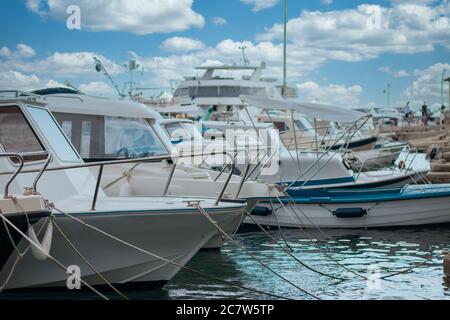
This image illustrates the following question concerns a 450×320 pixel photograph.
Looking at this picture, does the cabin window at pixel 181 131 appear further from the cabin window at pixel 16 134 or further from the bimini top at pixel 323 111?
the cabin window at pixel 16 134

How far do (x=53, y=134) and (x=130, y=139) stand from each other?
11.2 feet

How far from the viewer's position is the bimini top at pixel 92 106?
13.6 meters

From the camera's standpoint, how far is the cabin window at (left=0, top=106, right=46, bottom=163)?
34.6ft

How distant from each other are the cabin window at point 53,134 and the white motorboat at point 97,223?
0.07 feet

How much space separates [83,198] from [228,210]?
2.06 meters

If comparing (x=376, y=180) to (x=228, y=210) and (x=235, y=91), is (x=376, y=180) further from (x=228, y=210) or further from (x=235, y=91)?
(x=235, y=91)

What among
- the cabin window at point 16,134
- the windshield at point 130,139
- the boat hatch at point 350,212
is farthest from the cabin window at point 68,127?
the boat hatch at point 350,212

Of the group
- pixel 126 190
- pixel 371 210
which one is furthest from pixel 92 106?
pixel 371 210

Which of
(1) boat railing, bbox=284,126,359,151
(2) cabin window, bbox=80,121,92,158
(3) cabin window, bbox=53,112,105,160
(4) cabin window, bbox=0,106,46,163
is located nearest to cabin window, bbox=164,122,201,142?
(1) boat railing, bbox=284,126,359,151

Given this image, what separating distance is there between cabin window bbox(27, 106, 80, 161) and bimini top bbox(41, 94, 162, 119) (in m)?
2.28

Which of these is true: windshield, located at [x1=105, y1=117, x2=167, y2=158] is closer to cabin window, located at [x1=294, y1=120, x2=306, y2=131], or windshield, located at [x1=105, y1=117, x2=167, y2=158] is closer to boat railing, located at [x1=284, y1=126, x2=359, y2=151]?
boat railing, located at [x1=284, y1=126, x2=359, y2=151]

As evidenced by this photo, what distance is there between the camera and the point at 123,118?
46.8 ft

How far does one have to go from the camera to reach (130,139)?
47.0 feet
